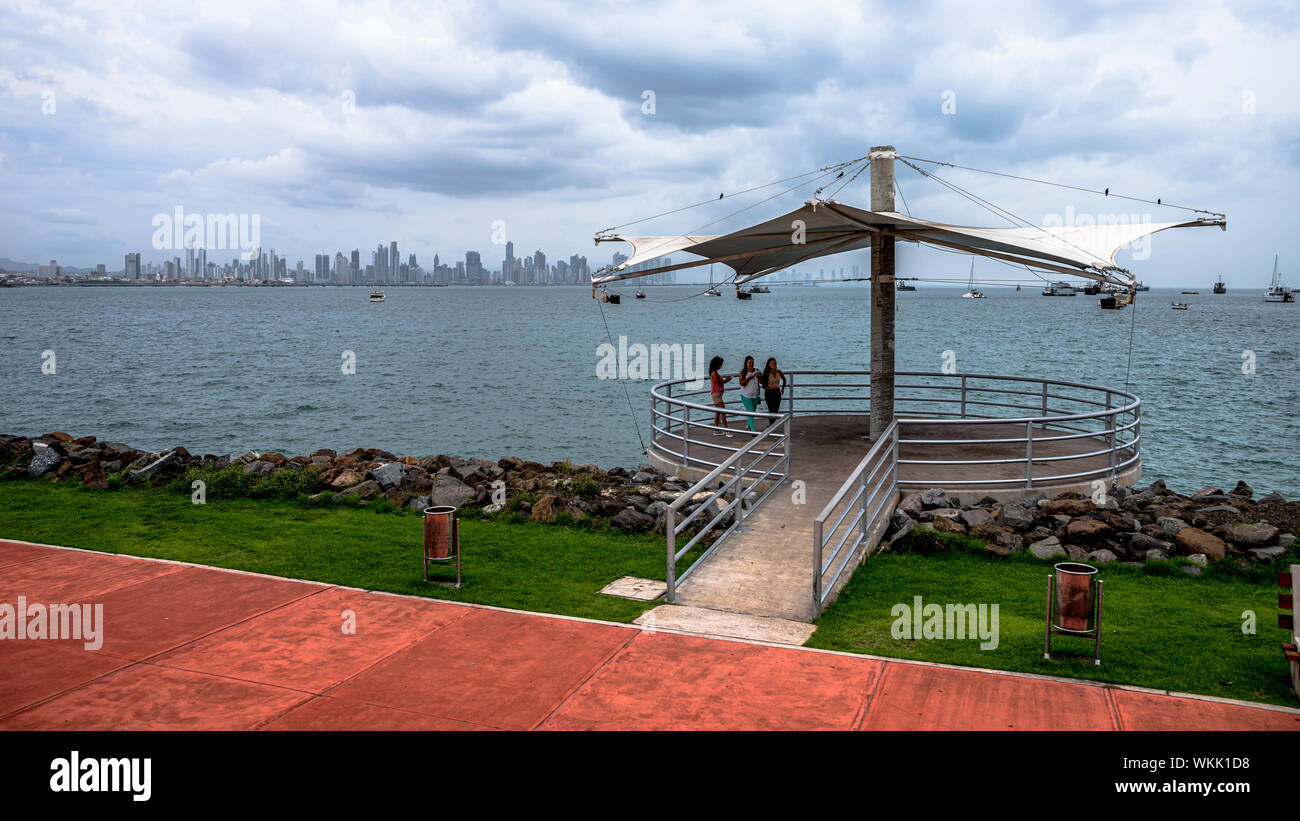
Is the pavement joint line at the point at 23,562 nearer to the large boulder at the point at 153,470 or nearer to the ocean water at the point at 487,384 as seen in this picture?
the large boulder at the point at 153,470

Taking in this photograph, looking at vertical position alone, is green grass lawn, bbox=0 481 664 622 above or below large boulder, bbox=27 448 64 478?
below

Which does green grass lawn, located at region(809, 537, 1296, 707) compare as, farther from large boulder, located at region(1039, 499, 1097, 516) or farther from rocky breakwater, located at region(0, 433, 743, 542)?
rocky breakwater, located at region(0, 433, 743, 542)

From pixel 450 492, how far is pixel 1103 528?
32.3 feet

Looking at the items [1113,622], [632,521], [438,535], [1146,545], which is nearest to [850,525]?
[632,521]

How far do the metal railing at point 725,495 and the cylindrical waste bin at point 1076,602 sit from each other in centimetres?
390

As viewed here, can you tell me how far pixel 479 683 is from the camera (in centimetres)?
790

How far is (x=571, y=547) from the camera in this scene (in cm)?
1254

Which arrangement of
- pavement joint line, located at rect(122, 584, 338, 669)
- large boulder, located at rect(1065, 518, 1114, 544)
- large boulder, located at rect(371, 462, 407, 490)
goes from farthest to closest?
large boulder, located at rect(371, 462, 407, 490) → large boulder, located at rect(1065, 518, 1114, 544) → pavement joint line, located at rect(122, 584, 338, 669)

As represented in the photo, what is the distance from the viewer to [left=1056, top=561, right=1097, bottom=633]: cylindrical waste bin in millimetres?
8227

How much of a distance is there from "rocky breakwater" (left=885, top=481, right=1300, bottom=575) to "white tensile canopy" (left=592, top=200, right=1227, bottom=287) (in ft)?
11.8

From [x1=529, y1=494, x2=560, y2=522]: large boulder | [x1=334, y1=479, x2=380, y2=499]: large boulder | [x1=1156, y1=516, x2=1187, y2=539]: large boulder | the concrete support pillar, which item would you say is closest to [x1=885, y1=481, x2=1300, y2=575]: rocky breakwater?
[x1=1156, y1=516, x2=1187, y2=539]: large boulder
